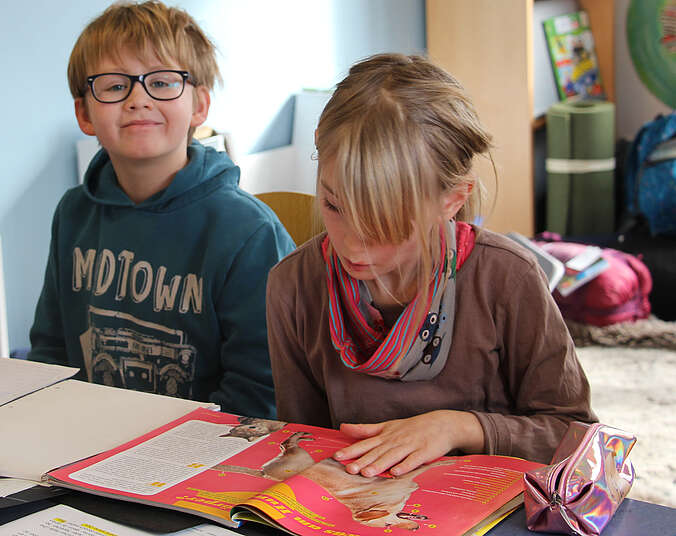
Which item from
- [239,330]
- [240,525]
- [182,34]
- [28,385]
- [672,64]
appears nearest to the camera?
[240,525]

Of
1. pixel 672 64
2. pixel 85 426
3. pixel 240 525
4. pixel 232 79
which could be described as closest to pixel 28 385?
pixel 85 426

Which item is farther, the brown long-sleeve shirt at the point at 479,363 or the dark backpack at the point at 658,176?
the dark backpack at the point at 658,176

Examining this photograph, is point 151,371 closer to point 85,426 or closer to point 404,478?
point 85,426

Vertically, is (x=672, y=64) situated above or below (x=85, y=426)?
above

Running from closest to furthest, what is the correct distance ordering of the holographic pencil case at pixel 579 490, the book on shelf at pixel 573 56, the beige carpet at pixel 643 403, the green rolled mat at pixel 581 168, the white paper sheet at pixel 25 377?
the holographic pencil case at pixel 579 490 → the white paper sheet at pixel 25 377 → the beige carpet at pixel 643 403 → the green rolled mat at pixel 581 168 → the book on shelf at pixel 573 56

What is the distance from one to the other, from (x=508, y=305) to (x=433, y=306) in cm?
9

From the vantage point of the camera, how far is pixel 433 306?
2.88ft

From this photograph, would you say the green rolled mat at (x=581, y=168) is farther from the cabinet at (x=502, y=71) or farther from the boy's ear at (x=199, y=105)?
the boy's ear at (x=199, y=105)

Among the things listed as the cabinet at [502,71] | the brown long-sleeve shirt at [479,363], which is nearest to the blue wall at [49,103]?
the cabinet at [502,71]

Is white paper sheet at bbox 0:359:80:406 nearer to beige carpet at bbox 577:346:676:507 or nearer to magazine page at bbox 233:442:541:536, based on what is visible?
magazine page at bbox 233:442:541:536

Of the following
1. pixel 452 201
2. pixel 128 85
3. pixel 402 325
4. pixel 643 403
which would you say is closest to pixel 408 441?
pixel 402 325

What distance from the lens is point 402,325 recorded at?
862 millimetres

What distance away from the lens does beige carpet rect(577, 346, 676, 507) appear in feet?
5.41

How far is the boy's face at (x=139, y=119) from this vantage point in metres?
1.21
